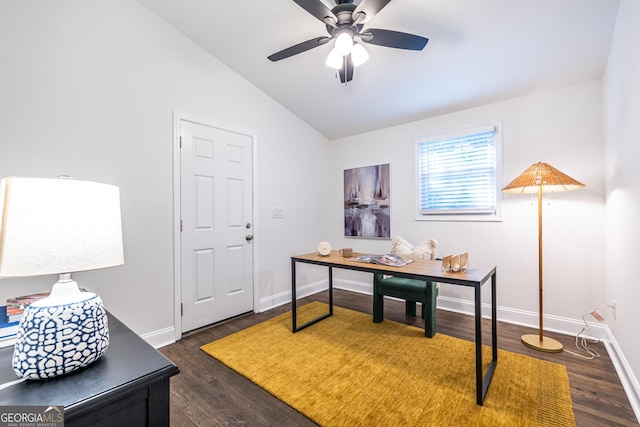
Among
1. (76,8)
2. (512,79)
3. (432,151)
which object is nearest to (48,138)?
(76,8)

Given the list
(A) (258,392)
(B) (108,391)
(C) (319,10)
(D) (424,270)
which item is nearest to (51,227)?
(B) (108,391)

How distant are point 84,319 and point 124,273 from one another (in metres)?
1.70

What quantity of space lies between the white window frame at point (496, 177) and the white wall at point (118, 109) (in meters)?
1.95

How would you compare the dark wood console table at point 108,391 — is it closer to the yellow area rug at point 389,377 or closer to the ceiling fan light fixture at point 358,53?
the yellow area rug at point 389,377

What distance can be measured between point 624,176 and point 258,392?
281 centimetres

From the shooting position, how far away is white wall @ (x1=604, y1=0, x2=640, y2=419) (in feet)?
5.41

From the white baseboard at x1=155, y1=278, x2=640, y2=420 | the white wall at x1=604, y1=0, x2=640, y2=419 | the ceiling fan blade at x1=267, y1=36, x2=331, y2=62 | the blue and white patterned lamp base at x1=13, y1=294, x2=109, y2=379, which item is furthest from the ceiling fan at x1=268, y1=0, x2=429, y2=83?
the white baseboard at x1=155, y1=278, x2=640, y2=420

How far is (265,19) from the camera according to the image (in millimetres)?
2410

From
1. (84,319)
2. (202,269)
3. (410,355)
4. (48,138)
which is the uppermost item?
(48,138)

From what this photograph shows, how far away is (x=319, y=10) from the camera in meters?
Answer: 1.73

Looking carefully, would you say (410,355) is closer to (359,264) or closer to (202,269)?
(359,264)

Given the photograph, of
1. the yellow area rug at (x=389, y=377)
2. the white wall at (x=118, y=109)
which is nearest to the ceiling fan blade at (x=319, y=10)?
the white wall at (x=118, y=109)

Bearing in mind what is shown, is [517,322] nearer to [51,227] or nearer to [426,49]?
[426,49]

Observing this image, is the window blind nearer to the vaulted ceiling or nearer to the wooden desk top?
the vaulted ceiling
